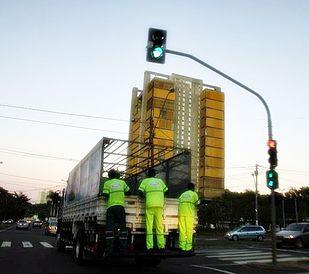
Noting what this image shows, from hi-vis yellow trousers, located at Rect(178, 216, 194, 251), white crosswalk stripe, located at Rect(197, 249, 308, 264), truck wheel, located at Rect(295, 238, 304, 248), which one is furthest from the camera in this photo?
truck wheel, located at Rect(295, 238, 304, 248)

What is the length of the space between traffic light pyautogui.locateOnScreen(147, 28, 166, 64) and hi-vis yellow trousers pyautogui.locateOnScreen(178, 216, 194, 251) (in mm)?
4134

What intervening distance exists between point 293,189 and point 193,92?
64.2 metres

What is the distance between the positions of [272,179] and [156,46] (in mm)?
6147

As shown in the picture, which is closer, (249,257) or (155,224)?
(155,224)

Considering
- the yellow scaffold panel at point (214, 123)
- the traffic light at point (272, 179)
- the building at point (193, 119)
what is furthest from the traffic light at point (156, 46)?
the yellow scaffold panel at point (214, 123)

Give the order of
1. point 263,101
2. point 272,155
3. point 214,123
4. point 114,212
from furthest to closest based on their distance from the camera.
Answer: point 214,123 → point 272,155 → point 263,101 → point 114,212

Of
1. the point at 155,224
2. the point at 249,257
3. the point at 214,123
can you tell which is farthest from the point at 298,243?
the point at 214,123

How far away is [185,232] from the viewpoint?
35.5 ft

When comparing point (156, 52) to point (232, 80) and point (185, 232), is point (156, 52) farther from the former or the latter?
point (185, 232)

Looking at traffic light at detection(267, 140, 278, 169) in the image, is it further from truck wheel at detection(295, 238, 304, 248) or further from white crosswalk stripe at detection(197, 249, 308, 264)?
truck wheel at detection(295, 238, 304, 248)

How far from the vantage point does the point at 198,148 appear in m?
140

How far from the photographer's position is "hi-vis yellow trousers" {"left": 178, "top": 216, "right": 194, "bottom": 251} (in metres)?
10.7

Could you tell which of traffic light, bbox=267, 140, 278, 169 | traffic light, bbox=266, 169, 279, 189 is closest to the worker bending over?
traffic light, bbox=266, 169, 279, 189

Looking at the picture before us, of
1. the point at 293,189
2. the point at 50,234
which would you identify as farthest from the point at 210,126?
the point at 50,234
